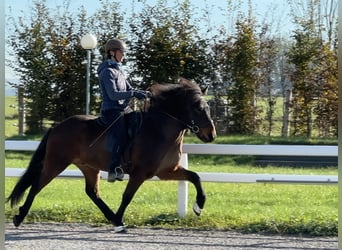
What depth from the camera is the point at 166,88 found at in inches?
308

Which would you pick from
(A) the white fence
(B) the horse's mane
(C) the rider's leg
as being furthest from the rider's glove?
(A) the white fence

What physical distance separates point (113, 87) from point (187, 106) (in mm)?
927

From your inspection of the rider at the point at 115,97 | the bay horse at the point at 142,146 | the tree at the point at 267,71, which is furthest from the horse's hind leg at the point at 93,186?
the tree at the point at 267,71

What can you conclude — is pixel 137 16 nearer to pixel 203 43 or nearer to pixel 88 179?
pixel 203 43

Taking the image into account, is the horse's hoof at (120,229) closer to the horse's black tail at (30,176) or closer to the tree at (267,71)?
the horse's black tail at (30,176)

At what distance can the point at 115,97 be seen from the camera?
24.0 feet

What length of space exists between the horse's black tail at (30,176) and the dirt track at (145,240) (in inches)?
16.2

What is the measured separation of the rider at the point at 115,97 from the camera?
7.37 metres

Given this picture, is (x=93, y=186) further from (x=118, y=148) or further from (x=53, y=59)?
(x=53, y=59)

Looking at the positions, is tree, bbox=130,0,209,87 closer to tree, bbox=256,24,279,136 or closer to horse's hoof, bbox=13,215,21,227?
tree, bbox=256,24,279,136

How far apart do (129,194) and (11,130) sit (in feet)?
44.3

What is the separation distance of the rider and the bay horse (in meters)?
0.14

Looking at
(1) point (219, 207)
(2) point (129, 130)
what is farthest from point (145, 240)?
(1) point (219, 207)

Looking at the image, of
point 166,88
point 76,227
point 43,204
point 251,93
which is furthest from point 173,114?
point 251,93
